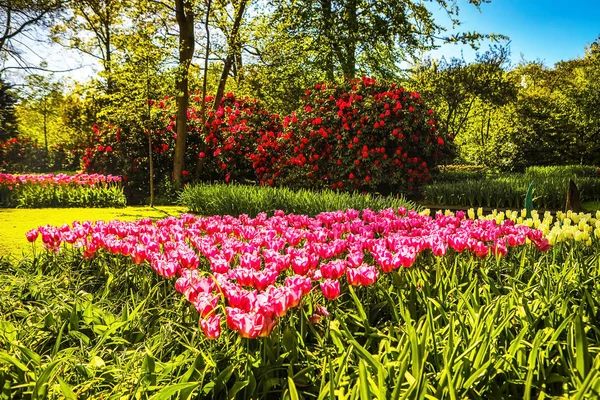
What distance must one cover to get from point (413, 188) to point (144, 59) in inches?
292

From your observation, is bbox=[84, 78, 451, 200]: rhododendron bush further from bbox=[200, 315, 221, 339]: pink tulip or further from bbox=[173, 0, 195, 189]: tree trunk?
bbox=[200, 315, 221, 339]: pink tulip

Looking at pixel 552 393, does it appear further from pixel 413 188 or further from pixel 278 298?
pixel 413 188

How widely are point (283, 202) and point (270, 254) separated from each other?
4329mm

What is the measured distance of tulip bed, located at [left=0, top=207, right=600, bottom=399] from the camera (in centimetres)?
166

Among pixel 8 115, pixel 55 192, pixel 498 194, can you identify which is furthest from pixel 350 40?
pixel 8 115

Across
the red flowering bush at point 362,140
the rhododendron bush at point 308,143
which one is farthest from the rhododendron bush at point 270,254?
the rhododendron bush at point 308,143

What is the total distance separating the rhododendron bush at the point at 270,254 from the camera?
6.21ft

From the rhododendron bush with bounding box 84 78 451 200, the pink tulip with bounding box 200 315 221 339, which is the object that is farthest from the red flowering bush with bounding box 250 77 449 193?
the pink tulip with bounding box 200 315 221 339

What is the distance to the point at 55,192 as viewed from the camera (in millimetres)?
11445

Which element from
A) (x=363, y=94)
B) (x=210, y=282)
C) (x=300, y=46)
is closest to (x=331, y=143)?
(x=363, y=94)

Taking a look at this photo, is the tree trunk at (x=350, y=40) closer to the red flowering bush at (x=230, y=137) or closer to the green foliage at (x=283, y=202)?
the red flowering bush at (x=230, y=137)

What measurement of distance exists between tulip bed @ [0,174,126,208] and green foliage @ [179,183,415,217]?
3.90m

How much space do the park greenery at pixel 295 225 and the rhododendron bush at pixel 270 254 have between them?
0.05 ft

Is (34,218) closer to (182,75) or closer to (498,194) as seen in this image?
(182,75)
